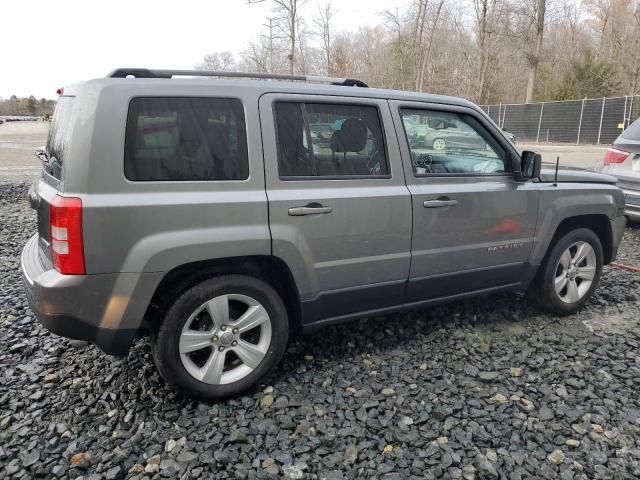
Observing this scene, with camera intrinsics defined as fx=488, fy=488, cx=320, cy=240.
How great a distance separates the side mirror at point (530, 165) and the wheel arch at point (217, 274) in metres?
1.92

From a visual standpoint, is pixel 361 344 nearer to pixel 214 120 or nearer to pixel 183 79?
pixel 214 120

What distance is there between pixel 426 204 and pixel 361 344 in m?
1.13

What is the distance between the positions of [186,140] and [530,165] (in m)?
2.41

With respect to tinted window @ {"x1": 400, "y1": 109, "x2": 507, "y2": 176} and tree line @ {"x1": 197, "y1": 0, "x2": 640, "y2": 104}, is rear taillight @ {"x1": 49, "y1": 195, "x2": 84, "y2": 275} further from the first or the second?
tree line @ {"x1": 197, "y1": 0, "x2": 640, "y2": 104}

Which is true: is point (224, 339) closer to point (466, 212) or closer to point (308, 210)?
point (308, 210)

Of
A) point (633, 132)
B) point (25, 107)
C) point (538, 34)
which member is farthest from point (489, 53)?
point (25, 107)

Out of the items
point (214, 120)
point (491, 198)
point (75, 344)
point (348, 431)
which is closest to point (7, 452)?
point (75, 344)

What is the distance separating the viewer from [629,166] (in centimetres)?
639

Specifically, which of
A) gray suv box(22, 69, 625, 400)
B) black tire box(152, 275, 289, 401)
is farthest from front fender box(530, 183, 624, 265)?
black tire box(152, 275, 289, 401)

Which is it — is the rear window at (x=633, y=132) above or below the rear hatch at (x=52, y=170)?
above

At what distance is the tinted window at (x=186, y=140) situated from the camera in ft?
8.15

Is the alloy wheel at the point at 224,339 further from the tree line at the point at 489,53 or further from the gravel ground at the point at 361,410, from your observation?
the tree line at the point at 489,53

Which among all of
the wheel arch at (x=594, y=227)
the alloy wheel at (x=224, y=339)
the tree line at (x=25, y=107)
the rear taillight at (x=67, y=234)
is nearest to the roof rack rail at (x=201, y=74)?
the rear taillight at (x=67, y=234)

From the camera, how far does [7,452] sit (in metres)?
2.39
